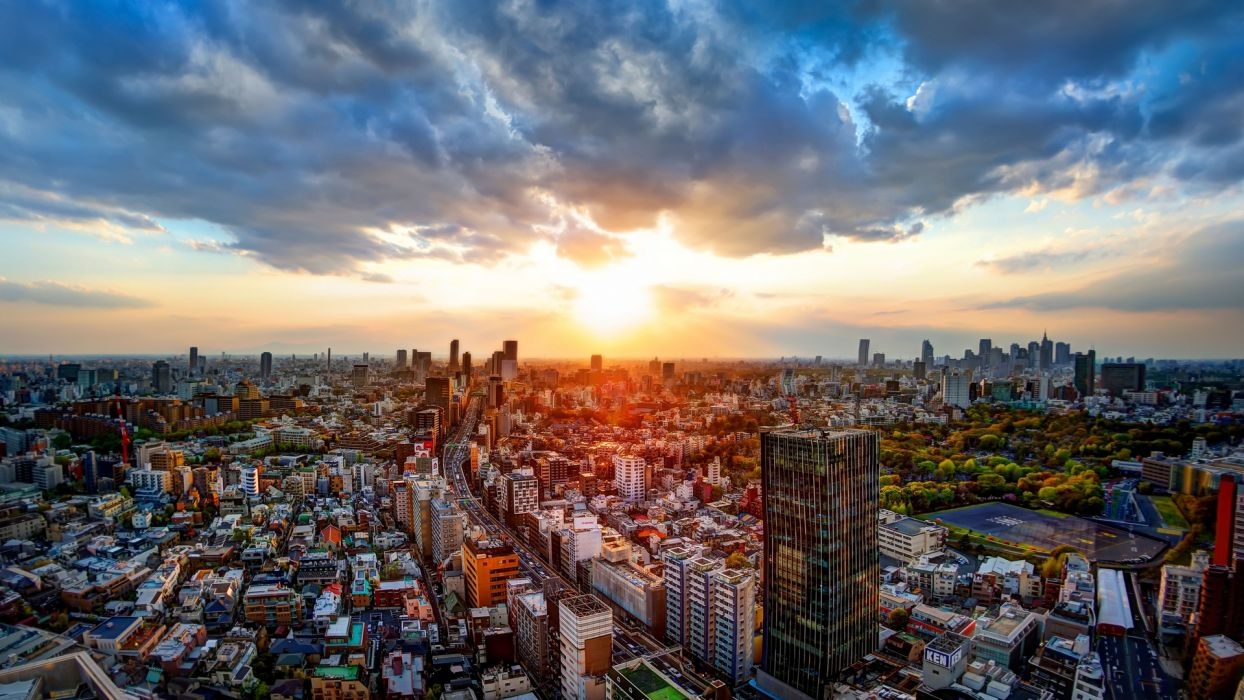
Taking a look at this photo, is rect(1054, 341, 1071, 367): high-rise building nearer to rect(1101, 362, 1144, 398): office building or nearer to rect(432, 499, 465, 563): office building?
rect(1101, 362, 1144, 398): office building

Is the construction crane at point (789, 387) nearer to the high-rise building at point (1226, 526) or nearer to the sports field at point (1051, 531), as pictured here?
the sports field at point (1051, 531)

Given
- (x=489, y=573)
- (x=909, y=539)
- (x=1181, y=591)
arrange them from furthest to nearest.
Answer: (x=909, y=539), (x=489, y=573), (x=1181, y=591)

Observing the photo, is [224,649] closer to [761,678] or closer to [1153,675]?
[761,678]

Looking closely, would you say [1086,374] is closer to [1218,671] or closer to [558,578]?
[1218,671]

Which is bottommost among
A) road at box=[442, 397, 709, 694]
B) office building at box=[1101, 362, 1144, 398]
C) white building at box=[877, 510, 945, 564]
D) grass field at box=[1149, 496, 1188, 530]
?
road at box=[442, 397, 709, 694]

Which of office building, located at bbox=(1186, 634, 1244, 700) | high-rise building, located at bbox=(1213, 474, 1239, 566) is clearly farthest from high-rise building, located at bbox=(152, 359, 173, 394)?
high-rise building, located at bbox=(1213, 474, 1239, 566)

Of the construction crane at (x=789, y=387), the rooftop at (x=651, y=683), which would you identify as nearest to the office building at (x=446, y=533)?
the rooftop at (x=651, y=683)

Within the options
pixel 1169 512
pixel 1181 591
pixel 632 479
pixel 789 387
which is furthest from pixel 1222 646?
pixel 789 387
